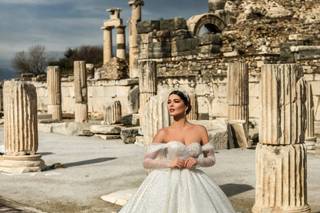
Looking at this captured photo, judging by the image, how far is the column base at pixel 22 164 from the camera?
11430 mm

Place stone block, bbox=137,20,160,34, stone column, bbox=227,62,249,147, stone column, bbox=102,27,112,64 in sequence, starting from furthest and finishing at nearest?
stone column, bbox=102,27,112,64, stone block, bbox=137,20,160,34, stone column, bbox=227,62,249,147

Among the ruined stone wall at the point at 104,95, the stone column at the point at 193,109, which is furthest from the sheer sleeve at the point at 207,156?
the ruined stone wall at the point at 104,95

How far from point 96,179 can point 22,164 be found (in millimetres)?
1910

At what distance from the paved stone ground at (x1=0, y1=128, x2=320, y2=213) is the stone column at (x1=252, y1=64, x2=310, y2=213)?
25.3 inches

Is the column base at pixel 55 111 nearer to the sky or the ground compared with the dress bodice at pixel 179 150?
nearer to the ground

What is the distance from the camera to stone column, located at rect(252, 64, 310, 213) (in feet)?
23.5

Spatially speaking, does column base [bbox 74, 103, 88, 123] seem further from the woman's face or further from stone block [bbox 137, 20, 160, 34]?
the woman's face

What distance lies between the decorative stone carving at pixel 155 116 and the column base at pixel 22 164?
325cm

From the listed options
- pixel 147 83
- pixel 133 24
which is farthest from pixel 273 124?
pixel 133 24

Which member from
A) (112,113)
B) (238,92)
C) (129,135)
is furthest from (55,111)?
(238,92)

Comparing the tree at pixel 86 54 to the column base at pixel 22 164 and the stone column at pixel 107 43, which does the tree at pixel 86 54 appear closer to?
the stone column at pixel 107 43

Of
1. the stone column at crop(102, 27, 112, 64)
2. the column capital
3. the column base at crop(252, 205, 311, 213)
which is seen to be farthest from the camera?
the stone column at crop(102, 27, 112, 64)

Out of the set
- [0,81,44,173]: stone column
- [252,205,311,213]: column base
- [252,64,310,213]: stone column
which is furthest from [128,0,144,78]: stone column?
[252,205,311,213]: column base

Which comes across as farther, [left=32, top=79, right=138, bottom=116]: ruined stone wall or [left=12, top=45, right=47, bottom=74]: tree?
[left=12, top=45, right=47, bottom=74]: tree
